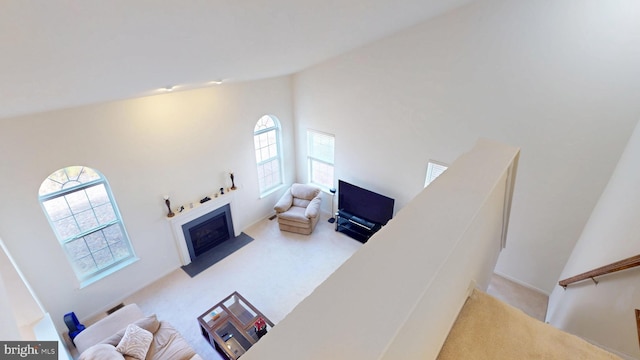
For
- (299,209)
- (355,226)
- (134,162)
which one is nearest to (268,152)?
(299,209)

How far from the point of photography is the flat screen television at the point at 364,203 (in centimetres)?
551

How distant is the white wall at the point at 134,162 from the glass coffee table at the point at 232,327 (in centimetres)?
167

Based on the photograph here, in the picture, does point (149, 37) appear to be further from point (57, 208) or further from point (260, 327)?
point (260, 327)

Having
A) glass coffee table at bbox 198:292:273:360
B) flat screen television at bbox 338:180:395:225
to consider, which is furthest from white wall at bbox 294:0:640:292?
glass coffee table at bbox 198:292:273:360

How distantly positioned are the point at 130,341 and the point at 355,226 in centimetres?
416

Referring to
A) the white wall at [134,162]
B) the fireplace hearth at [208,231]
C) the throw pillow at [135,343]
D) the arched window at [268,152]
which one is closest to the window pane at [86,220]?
the white wall at [134,162]

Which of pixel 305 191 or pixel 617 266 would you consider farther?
pixel 305 191

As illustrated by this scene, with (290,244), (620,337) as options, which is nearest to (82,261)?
(290,244)

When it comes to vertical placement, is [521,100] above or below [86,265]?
above

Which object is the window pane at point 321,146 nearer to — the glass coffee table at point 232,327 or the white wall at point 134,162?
the white wall at point 134,162

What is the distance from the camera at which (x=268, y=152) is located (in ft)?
21.3

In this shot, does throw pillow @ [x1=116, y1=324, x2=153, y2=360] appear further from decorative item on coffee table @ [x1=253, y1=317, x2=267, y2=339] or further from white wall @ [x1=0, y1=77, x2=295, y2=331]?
white wall @ [x1=0, y1=77, x2=295, y2=331]

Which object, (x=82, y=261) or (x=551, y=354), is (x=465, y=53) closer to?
(x=551, y=354)

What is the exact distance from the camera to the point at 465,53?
4055mm
